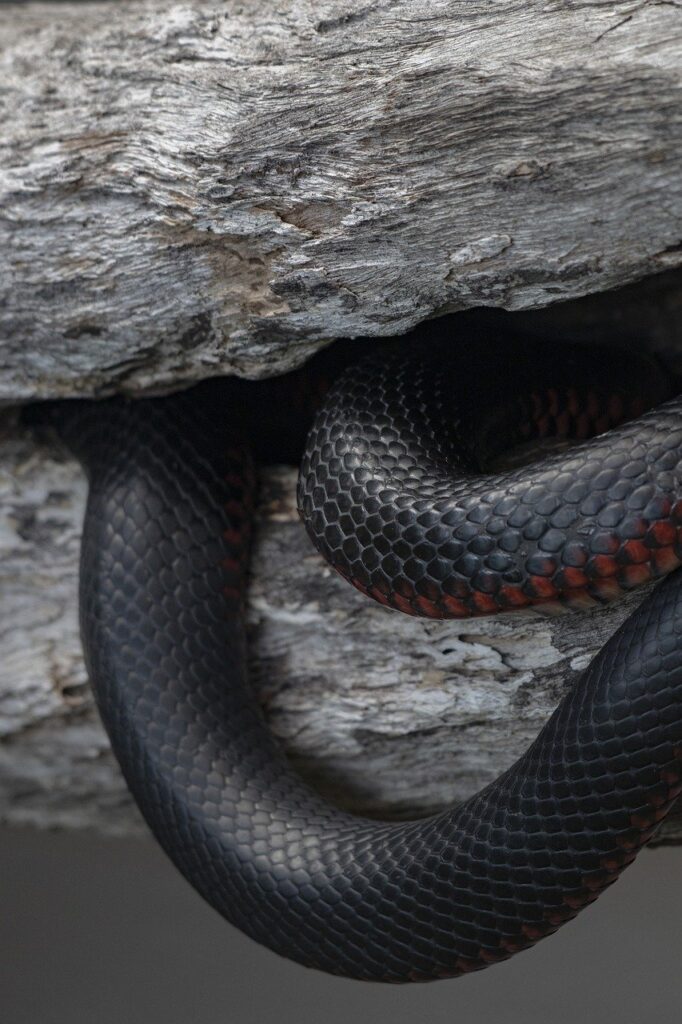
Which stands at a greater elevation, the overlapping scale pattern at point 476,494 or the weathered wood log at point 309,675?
the overlapping scale pattern at point 476,494

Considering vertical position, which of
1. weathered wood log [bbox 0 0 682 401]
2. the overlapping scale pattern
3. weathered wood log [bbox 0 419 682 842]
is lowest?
weathered wood log [bbox 0 419 682 842]

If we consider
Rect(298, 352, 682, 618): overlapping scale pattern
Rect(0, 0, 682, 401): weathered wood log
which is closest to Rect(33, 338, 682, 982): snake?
Rect(298, 352, 682, 618): overlapping scale pattern

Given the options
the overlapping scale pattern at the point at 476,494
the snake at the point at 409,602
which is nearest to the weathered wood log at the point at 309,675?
the snake at the point at 409,602

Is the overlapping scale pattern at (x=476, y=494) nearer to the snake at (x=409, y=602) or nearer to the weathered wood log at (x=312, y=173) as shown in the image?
the snake at (x=409, y=602)

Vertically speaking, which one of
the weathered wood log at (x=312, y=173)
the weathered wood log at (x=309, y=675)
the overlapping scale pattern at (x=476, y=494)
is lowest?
the weathered wood log at (x=309, y=675)

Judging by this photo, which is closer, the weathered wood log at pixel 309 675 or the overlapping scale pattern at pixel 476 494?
the overlapping scale pattern at pixel 476 494

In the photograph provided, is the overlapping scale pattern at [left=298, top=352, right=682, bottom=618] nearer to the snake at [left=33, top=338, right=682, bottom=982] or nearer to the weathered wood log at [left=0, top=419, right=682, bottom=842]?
the snake at [left=33, top=338, right=682, bottom=982]

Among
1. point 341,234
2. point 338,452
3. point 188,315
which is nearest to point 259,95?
point 341,234

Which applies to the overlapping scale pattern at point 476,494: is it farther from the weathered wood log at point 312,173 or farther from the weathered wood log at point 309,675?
the weathered wood log at point 309,675
